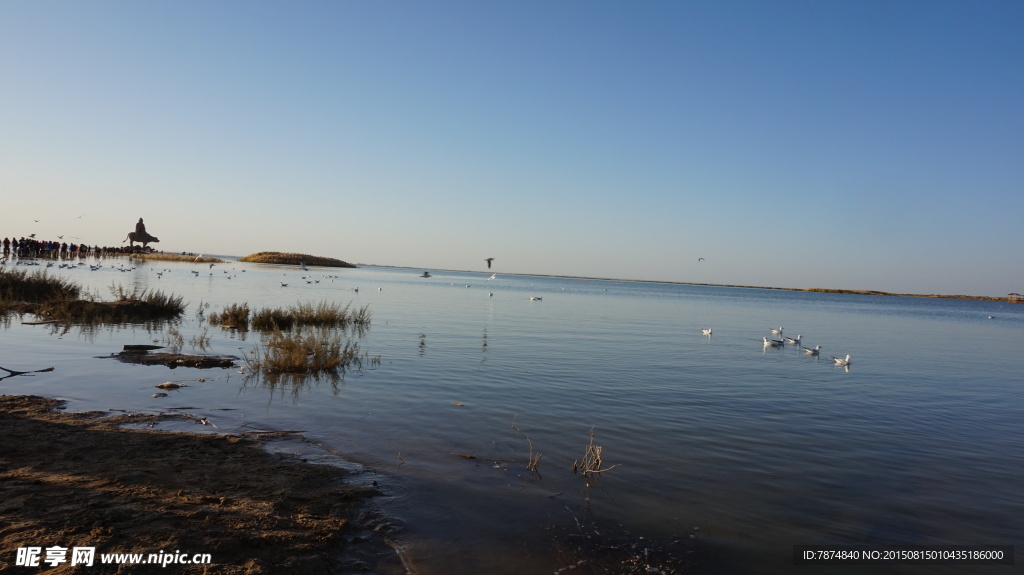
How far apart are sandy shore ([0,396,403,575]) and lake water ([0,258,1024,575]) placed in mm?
521

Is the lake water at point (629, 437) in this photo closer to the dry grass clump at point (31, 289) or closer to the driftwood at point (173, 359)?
the driftwood at point (173, 359)

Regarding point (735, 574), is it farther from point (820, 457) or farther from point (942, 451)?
point (942, 451)

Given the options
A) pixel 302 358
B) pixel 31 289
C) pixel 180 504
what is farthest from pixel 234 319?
pixel 180 504

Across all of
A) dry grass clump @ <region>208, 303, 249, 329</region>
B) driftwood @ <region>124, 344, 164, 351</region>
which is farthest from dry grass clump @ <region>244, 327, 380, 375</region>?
dry grass clump @ <region>208, 303, 249, 329</region>

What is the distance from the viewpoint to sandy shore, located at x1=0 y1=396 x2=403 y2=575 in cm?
402

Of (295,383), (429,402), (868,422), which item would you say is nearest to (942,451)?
(868,422)

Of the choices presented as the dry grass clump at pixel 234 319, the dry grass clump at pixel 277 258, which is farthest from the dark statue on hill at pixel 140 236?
the dry grass clump at pixel 234 319

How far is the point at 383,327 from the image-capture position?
68.7 feet

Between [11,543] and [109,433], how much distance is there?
3.14m

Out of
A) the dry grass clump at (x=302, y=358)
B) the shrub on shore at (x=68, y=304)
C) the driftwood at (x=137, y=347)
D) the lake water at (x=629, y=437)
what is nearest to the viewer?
the lake water at (x=629, y=437)

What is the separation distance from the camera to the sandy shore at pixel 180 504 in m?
4.02

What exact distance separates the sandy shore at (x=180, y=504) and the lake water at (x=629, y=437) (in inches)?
20.5

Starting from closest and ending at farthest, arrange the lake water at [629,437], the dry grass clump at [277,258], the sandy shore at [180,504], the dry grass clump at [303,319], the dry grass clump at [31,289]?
the sandy shore at [180,504]
the lake water at [629,437]
the dry grass clump at [303,319]
the dry grass clump at [31,289]
the dry grass clump at [277,258]

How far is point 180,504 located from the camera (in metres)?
4.73
